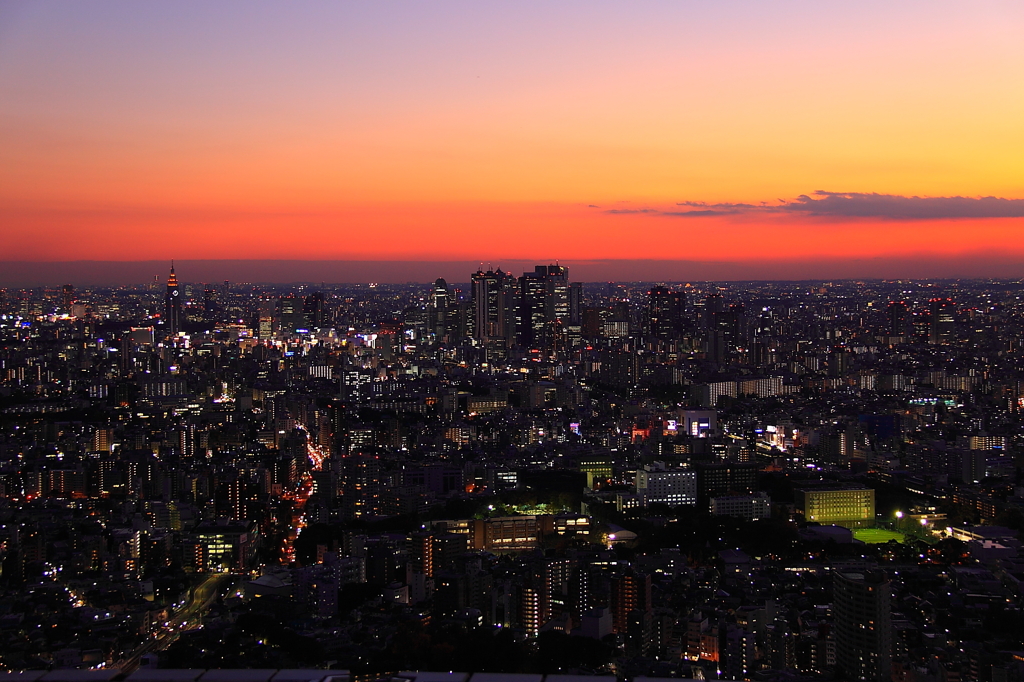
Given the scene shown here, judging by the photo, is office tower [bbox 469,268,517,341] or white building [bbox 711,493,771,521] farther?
office tower [bbox 469,268,517,341]

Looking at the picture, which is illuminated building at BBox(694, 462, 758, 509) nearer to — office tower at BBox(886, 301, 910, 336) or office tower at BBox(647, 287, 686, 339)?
office tower at BBox(886, 301, 910, 336)

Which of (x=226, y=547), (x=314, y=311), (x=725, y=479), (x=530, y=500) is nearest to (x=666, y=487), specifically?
(x=725, y=479)

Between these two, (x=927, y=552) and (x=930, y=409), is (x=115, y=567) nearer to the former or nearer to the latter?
(x=927, y=552)

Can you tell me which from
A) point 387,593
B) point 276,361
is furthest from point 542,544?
point 276,361

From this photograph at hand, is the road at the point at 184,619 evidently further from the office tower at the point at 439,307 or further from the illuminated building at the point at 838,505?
the office tower at the point at 439,307

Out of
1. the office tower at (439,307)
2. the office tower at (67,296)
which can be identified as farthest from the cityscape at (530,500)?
the office tower at (439,307)

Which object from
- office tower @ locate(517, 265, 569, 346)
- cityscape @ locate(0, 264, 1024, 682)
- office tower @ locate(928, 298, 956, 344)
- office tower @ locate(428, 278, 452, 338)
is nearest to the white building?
cityscape @ locate(0, 264, 1024, 682)

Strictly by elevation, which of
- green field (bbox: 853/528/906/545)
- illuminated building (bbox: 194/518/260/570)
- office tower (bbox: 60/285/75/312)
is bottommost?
green field (bbox: 853/528/906/545)
